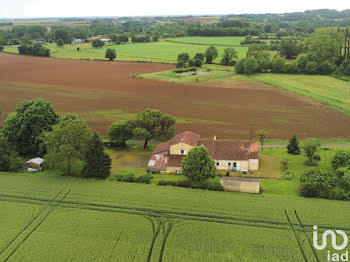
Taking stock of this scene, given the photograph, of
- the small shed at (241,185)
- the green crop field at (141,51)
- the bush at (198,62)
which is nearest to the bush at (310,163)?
the small shed at (241,185)

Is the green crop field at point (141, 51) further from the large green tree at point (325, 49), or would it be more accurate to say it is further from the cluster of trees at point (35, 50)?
the large green tree at point (325, 49)

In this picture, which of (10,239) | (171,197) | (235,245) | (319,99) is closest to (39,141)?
(10,239)

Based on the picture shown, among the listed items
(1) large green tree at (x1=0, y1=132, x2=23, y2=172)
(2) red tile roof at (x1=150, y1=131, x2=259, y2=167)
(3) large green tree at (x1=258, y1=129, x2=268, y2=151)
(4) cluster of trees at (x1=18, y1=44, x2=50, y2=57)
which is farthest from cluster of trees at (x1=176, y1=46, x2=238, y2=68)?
(1) large green tree at (x1=0, y1=132, x2=23, y2=172)

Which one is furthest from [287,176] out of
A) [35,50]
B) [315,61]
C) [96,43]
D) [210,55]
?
[96,43]

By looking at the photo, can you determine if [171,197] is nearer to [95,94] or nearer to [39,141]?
[39,141]

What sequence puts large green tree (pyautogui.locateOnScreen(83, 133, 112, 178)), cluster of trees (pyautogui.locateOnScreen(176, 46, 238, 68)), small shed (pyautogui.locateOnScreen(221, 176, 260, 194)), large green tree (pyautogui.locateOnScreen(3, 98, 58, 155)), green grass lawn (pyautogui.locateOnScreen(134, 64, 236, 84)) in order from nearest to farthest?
small shed (pyautogui.locateOnScreen(221, 176, 260, 194)) < large green tree (pyautogui.locateOnScreen(83, 133, 112, 178)) < large green tree (pyautogui.locateOnScreen(3, 98, 58, 155)) < green grass lawn (pyautogui.locateOnScreen(134, 64, 236, 84)) < cluster of trees (pyautogui.locateOnScreen(176, 46, 238, 68))

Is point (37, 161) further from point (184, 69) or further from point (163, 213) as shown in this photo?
point (184, 69)

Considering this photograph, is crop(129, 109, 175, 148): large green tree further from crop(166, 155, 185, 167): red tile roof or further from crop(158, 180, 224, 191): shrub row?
crop(158, 180, 224, 191): shrub row
